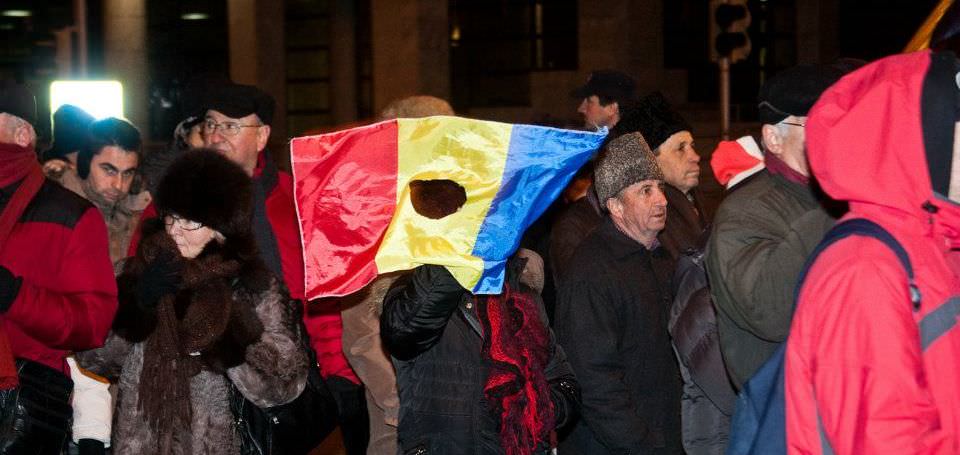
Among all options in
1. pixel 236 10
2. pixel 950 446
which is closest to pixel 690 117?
pixel 236 10

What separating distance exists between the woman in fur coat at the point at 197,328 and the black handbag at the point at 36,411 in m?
0.18

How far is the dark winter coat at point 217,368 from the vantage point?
4695 mm

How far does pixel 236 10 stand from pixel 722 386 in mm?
17680

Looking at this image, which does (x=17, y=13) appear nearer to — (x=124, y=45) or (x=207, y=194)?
(x=124, y=45)

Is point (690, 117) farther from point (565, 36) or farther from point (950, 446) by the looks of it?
point (950, 446)

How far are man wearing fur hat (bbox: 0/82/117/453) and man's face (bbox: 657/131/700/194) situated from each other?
2.86 meters

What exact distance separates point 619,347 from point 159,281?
1.87m

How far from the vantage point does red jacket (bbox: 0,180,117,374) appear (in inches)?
187

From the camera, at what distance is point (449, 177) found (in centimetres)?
426

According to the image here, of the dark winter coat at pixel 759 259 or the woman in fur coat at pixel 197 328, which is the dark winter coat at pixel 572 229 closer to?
the woman in fur coat at pixel 197 328

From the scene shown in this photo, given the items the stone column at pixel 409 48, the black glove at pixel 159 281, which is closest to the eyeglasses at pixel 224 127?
the black glove at pixel 159 281

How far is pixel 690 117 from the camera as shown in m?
20.9

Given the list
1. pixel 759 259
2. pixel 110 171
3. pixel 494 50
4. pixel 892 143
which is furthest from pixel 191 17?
pixel 892 143

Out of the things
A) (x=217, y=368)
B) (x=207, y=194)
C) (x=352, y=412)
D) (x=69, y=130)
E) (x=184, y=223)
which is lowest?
(x=352, y=412)
